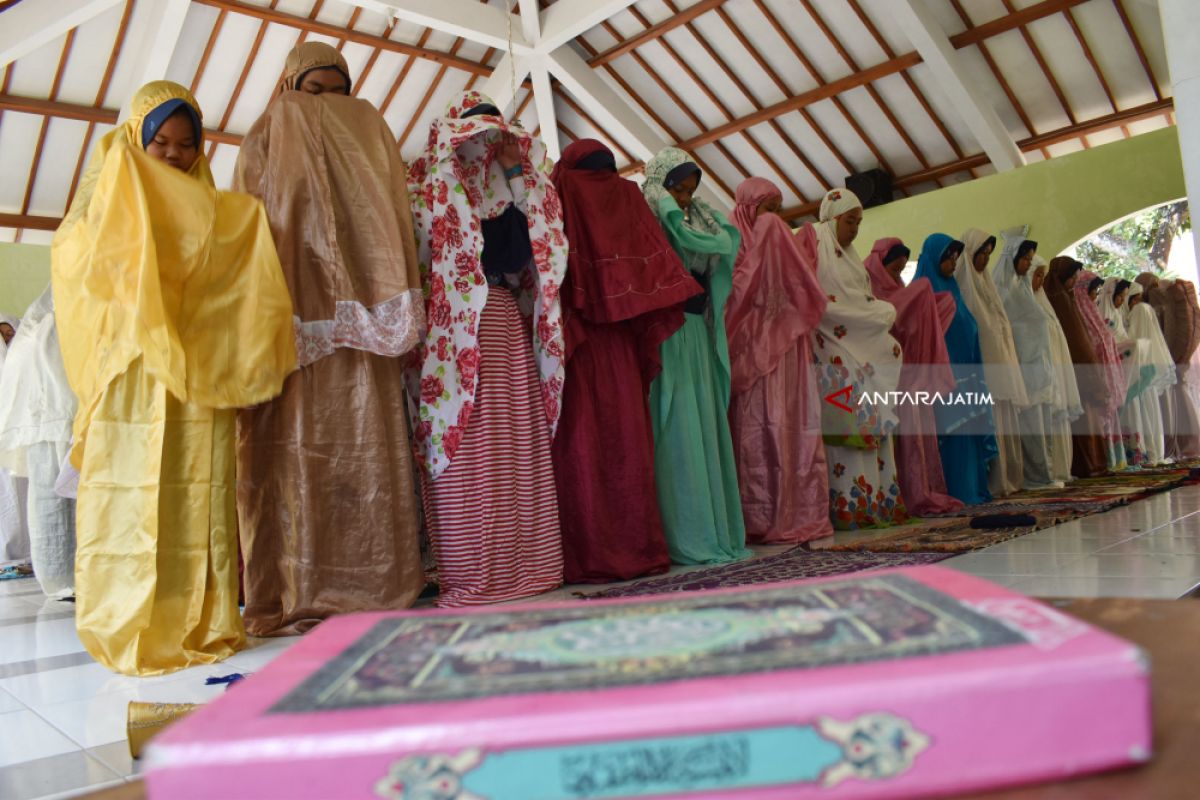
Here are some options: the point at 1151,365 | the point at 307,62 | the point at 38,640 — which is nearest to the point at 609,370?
the point at 307,62

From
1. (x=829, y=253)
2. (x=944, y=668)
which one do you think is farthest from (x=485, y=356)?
(x=944, y=668)

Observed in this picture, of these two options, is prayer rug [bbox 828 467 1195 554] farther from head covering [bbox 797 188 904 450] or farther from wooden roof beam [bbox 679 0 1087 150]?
wooden roof beam [bbox 679 0 1087 150]

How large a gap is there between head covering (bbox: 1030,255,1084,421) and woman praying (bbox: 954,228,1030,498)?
1.58ft

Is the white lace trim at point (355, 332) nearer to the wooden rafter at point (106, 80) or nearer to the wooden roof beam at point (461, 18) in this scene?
the wooden roof beam at point (461, 18)

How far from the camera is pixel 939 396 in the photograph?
18.3ft

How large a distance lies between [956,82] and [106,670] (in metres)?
9.46

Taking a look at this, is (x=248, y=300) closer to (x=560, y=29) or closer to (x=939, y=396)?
(x=939, y=396)

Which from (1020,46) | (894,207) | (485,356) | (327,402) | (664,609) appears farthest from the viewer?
(894,207)

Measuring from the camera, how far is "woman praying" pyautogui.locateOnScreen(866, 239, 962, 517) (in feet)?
17.4

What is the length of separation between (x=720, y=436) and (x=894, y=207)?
25.5 ft

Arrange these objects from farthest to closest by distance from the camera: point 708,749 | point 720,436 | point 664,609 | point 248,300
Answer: point 720,436 → point 248,300 → point 664,609 → point 708,749

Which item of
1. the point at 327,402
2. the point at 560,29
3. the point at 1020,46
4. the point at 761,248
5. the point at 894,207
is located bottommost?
the point at 327,402

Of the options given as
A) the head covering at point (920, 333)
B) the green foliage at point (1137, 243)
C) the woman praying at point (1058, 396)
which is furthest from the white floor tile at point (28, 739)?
the green foliage at point (1137, 243)

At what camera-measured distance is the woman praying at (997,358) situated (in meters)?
6.26
